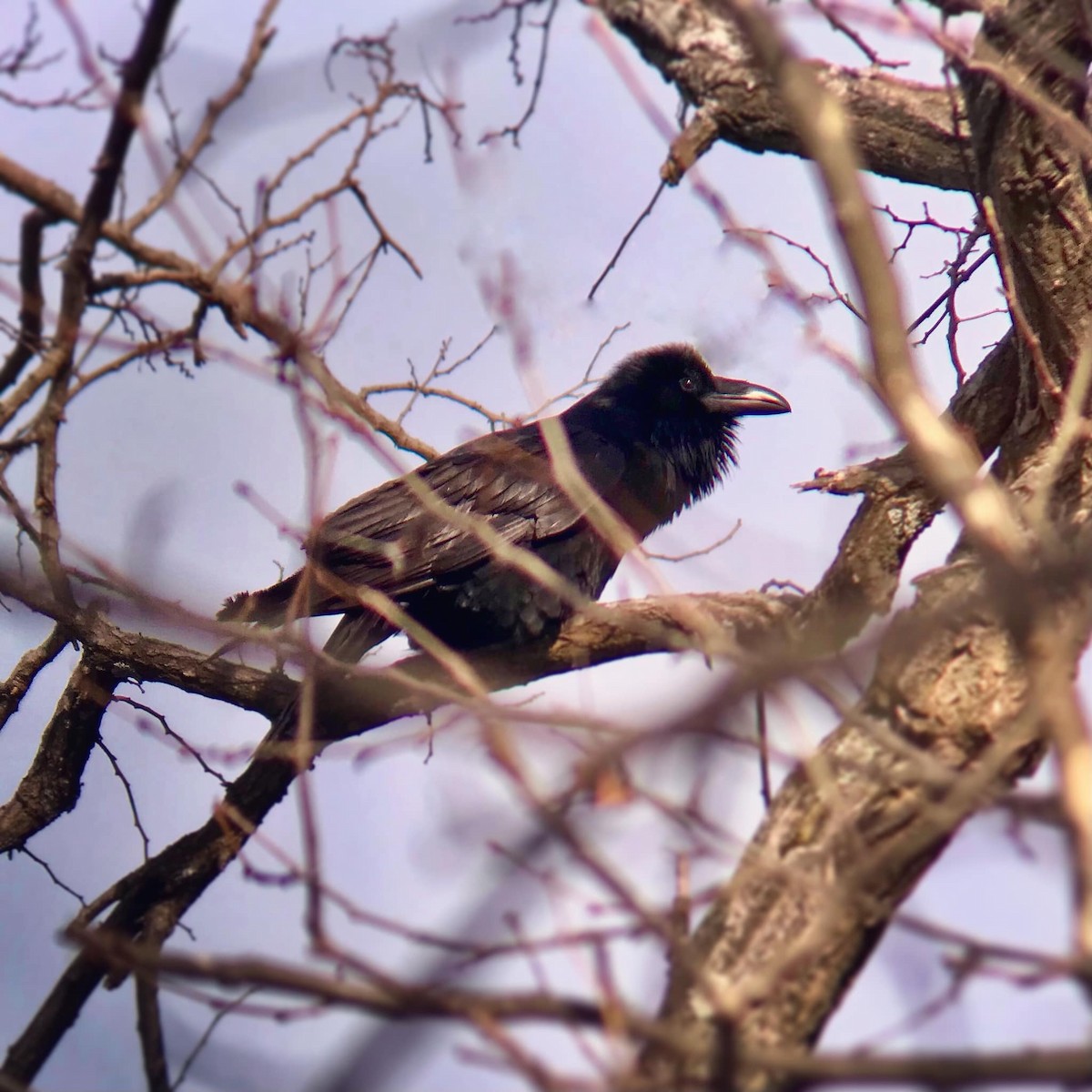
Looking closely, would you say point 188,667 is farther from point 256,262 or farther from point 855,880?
point 855,880

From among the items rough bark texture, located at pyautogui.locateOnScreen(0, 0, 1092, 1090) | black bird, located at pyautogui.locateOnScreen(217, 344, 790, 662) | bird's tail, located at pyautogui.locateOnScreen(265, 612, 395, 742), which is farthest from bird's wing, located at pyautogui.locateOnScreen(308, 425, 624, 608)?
rough bark texture, located at pyautogui.locateOnScreen(0, 0, 1092, 1090)

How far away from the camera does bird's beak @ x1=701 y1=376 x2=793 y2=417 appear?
6.79 m

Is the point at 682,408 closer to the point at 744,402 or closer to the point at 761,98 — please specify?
the point at 744,402

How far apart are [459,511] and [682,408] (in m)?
2.06

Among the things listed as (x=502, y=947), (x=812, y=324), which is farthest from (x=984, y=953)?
(x=812, y=324)

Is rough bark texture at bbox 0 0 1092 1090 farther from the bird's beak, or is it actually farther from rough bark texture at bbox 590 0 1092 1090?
the bird's beak

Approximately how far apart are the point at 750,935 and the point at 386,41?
346 cm

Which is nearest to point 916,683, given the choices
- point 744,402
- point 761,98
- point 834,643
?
point 834,643

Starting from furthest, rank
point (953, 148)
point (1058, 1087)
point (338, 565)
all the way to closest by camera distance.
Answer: point (338, 565)
point (953, 148)
point (1058, 1087)

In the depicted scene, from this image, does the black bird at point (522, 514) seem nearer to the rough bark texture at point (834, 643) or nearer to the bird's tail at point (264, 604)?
the bird's tail at point (264, 604)

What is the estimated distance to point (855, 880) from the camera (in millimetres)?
1825

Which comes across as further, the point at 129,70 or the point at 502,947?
the point at 129,70

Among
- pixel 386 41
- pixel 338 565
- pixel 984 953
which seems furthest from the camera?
pixel 338 565

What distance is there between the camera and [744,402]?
682 cm
